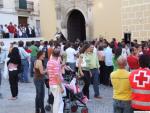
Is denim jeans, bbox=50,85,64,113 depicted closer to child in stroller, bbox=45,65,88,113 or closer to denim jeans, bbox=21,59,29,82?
child in stroller, bbox=45,65,88,113

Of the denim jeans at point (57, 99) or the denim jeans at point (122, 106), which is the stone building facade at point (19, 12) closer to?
the denim jeans at point (57, 99)

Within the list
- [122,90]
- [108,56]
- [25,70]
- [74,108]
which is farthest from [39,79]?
[25,70]

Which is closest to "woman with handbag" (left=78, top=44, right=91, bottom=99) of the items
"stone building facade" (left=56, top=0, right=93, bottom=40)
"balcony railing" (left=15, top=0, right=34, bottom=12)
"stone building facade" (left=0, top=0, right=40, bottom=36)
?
"stone building facade" (left=56, top=0, right=93, bottom=40)

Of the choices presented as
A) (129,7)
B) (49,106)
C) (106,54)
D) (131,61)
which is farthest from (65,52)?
(129,7)

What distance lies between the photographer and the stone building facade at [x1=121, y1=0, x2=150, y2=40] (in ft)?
71.8

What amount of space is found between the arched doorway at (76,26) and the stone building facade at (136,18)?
17.2 feet

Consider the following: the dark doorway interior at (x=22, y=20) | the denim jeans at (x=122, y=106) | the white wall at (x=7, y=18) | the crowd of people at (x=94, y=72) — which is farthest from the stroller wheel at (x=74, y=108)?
the dark doorway interior at (x=22, y=20)

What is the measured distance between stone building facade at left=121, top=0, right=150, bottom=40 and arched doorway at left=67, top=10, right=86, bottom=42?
5.25 metres

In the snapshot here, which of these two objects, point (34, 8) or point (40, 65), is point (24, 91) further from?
point (34, 8)

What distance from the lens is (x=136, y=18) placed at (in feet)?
73.3

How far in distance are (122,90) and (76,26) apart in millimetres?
21412

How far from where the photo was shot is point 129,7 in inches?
894

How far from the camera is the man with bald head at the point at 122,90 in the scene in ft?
23.2

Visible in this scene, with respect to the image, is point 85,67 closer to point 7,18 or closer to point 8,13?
point 7,18
